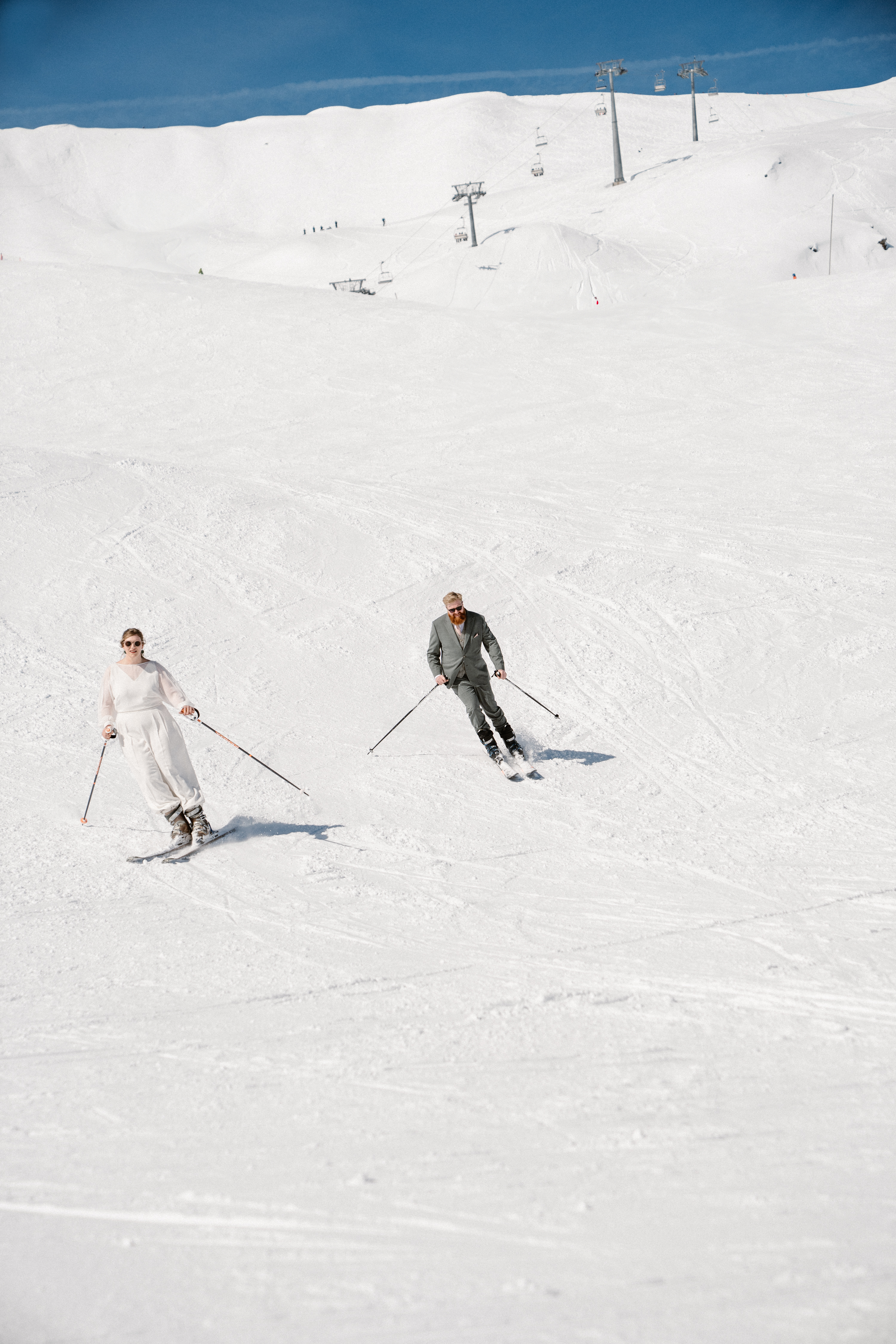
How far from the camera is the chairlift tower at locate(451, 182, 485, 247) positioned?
5162 cm

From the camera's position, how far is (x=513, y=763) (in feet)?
29.1

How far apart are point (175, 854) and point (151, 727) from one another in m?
0.98

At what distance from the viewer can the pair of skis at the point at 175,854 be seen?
7.32m


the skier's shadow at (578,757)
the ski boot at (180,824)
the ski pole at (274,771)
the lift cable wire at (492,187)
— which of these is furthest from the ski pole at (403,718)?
the lift cable wire at (492,187)

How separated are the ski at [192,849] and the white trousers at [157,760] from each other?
28 centimetres

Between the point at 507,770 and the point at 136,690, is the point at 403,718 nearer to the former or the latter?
the point at 507,770

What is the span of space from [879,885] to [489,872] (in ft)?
8.29

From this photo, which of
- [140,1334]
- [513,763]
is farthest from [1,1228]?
[513,763]

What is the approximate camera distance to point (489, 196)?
70.9 meters

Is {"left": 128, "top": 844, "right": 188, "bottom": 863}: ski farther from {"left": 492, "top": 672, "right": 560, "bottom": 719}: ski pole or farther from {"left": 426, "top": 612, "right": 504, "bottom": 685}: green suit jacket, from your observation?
{"left": 492, "top": 672, "right": 560, "bottom": 719}: ski pole

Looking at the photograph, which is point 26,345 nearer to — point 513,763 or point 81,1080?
point 513,763

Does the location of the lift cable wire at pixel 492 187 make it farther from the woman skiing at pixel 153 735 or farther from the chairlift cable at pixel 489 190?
the woman skiing at pixel 153 735

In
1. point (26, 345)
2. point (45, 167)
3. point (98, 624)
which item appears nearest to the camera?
point (98, 624)

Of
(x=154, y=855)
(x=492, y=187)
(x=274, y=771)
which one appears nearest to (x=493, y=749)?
(x=274, y=771)
